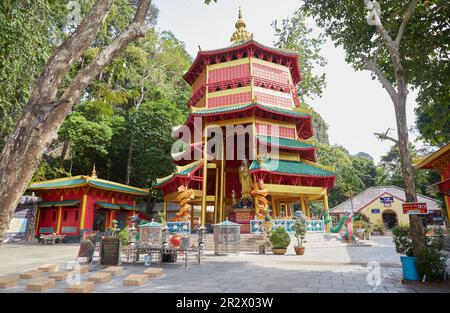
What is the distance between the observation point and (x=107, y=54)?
4.25 meters

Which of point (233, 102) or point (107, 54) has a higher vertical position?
point (233, 102)

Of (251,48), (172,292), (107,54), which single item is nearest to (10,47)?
(107,54)

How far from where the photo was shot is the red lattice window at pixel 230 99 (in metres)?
20.5

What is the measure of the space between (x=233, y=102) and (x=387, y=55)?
1155 centimetres

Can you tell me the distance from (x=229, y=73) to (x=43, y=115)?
63.5 feet

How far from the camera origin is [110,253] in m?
9.07

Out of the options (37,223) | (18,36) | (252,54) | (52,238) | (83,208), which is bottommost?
(52,238)

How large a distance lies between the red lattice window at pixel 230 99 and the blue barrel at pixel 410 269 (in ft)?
51.0

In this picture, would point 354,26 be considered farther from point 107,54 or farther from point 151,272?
point 151,272

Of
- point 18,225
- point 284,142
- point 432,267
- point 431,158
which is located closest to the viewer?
point 432,267

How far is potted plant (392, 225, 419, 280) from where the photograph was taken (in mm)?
6305

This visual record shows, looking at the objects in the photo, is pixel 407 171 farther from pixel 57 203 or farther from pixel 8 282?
pixel 57 203

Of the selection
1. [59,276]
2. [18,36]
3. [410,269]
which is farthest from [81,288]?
[18,36]

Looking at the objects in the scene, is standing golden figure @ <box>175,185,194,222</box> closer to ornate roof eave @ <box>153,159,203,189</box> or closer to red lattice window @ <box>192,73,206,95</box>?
ornate roof eave @ <box>153,159,203,189</box>
